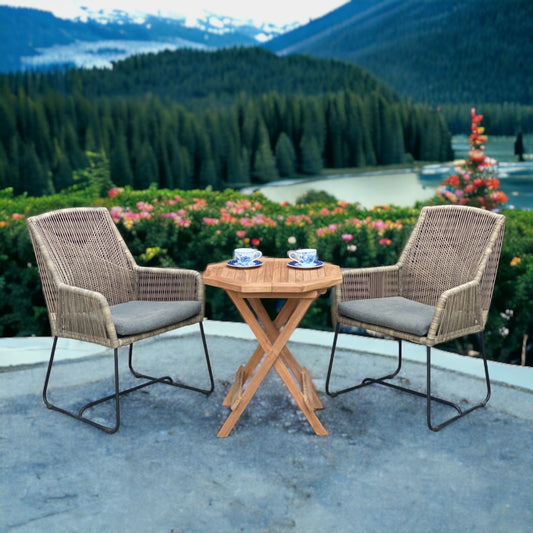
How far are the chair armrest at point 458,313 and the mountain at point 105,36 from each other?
426 cm

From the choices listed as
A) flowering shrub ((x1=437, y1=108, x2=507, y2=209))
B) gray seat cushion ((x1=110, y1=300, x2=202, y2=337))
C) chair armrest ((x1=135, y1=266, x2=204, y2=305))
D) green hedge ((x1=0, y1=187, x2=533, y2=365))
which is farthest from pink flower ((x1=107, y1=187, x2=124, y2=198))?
flowering shrub ((x1=437, y1=108, x2=507, y2=209))

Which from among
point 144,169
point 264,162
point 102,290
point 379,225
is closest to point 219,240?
point 379,225

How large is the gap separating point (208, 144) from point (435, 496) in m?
4.41

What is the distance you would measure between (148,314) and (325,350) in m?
1.30

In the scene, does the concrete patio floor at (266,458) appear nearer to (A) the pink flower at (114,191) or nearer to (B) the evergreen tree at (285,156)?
(A) the pink flower at (114,191)

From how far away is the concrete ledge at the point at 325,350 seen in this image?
3.54 m

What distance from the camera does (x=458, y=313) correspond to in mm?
3061

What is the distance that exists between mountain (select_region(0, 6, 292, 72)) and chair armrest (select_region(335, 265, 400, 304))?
375 cm

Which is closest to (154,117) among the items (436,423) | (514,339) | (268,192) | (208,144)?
(208,144)

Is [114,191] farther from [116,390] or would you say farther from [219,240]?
[116,390]

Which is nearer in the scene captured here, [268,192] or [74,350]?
[74,350]

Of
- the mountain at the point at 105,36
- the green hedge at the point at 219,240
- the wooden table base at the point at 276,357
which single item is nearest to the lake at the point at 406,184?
the green hedge at the point at 219,240

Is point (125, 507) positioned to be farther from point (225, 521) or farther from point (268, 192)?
point (268, 192)

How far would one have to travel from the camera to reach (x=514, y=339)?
4164 millimetres
